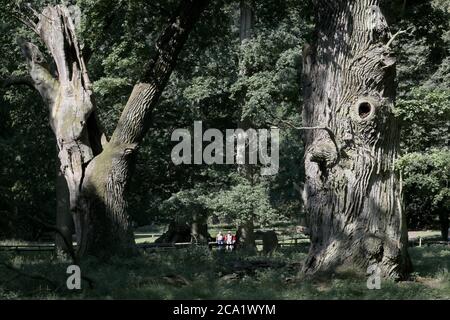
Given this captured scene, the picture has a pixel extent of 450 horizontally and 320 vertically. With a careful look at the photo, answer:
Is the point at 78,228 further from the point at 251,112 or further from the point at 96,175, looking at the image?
the point at 251,112

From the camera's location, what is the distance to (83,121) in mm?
13555

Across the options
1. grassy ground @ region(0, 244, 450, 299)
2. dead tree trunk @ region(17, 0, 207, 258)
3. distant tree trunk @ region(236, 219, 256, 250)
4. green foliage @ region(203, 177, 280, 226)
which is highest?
dead tree trunk @ region(17, 0, 207, 258)

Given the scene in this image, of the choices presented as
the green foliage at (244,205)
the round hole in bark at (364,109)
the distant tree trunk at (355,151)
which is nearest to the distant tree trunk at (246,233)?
the green foliage at (244,205)

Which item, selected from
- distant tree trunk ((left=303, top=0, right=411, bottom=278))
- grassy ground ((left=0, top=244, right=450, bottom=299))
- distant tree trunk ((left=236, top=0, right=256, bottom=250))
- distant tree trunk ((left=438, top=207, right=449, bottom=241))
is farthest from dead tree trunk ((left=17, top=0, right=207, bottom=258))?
distant tree trunk ((left=438, top=207, right=449, bottom=241))

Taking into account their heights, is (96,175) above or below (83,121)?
below

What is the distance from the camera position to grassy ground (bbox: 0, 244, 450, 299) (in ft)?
27.8

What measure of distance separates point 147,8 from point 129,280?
9.84m

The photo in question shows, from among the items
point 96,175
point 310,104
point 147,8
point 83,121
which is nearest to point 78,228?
point 96,175

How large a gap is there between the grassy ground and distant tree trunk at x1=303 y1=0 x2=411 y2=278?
19.9 inches

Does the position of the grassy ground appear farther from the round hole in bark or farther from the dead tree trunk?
the round hole in bark

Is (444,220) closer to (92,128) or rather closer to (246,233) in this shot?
(246,233)

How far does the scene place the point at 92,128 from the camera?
14.2 meters

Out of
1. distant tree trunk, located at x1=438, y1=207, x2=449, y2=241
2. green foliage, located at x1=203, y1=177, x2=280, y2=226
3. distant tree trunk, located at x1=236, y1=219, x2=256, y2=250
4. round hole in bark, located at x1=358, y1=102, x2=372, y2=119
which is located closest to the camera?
round hole in bark, located at x1=358, y1=102, x2=372, y2=119

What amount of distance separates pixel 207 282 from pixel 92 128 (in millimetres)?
5836
